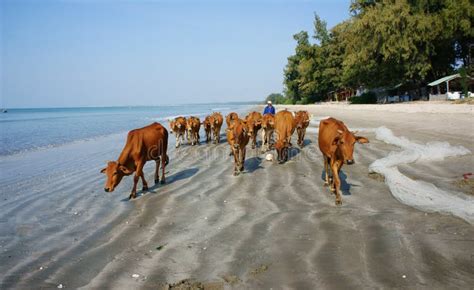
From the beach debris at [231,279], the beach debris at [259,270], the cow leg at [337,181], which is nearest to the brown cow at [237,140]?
the cow leg at [337,181]

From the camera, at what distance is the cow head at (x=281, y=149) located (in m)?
11.7

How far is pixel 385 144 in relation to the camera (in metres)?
14.0

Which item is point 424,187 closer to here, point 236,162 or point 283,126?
point 236,162

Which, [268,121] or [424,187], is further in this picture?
[268,121]

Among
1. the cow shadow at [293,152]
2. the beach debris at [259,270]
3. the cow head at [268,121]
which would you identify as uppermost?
the cow head at [268,121]

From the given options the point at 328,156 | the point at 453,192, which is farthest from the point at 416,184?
the point at 328,156

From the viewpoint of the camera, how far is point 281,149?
11773 mm

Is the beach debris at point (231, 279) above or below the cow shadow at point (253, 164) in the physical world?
below

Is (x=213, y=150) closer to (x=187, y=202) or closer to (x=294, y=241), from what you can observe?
(x=187, y=202)

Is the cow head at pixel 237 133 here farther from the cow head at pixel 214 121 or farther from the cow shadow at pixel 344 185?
the cow head at pixel 214 121

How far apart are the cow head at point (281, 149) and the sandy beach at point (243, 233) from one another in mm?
1449

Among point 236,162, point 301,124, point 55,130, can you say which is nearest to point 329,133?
point 236,162

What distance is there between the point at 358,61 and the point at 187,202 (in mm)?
41792

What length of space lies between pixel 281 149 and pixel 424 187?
5169 mm
